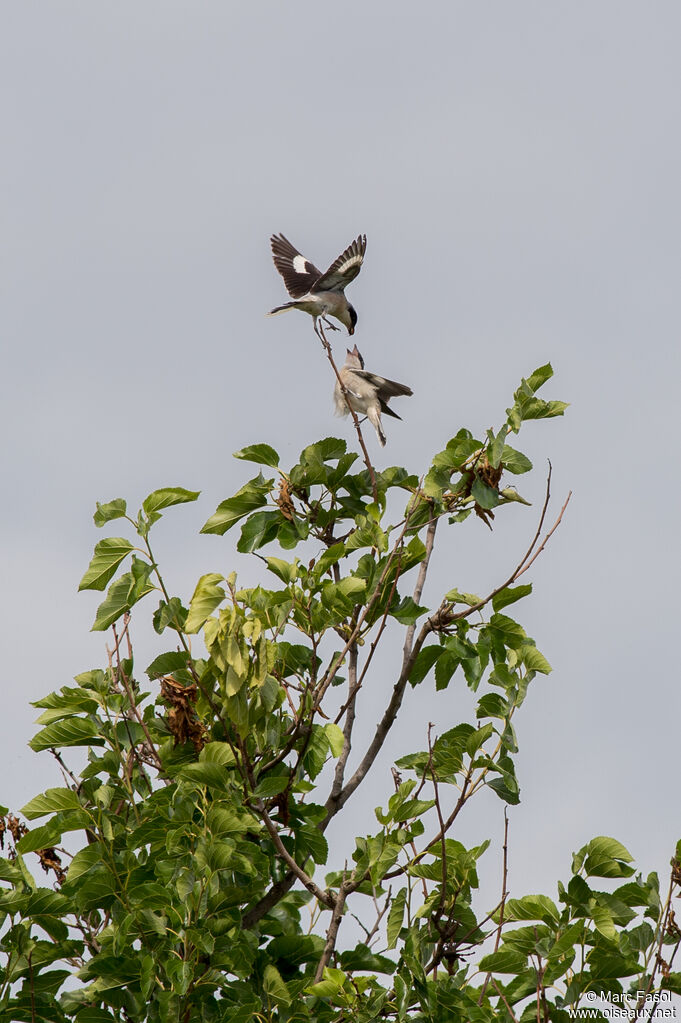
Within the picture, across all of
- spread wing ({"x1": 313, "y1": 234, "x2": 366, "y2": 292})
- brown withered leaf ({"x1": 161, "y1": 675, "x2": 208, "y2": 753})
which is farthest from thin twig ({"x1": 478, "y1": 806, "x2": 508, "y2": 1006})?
spread wing ({"x1": 313, "y1": 234, "x2": 366, "y2": 292})

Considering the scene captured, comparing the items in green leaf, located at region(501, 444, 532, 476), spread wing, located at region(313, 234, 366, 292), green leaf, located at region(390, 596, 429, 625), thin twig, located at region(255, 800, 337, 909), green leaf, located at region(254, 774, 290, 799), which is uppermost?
spread wing, located at region(313, 234, 366, 292)

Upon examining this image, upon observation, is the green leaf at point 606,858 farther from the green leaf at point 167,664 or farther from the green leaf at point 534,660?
the green leaf at point 167,664

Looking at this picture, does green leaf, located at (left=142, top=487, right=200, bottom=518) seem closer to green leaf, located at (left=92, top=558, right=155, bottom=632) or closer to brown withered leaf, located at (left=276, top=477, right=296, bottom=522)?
Result: green leaf, located at (left=92, top=558, right=155, bottom=632)

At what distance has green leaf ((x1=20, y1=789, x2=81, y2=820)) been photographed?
4.69 metres

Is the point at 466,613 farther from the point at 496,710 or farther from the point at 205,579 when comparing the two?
the point at 205,579

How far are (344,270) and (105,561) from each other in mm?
4589

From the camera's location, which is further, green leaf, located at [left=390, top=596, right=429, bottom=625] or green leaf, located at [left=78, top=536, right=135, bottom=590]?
green leaf, located at [left=390, top=596, right=429, bottom=625]

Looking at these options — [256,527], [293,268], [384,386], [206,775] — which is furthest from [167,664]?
[293,268]

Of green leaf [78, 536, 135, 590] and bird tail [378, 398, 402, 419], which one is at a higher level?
bird tail [378, 398, 402, 419]

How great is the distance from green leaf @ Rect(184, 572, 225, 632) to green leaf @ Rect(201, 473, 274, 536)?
0.96 meters

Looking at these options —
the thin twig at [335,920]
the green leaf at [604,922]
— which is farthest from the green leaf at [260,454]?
the green leaf at [604,922]

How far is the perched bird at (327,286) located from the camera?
8.75 m

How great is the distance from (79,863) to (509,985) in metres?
2.02

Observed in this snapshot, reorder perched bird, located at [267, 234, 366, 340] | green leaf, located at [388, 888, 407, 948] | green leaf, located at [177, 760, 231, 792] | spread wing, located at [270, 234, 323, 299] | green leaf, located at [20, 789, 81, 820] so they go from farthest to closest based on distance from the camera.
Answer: spread wing, located at [270, 234, 323, 299], perched bird, located at [267, 234, 366, 340], green leaf, located at [388, 888, 407, 948], green leaf, located at [20, 789, 81, 820], green leaf, located at [177, 760, 231, 792]
